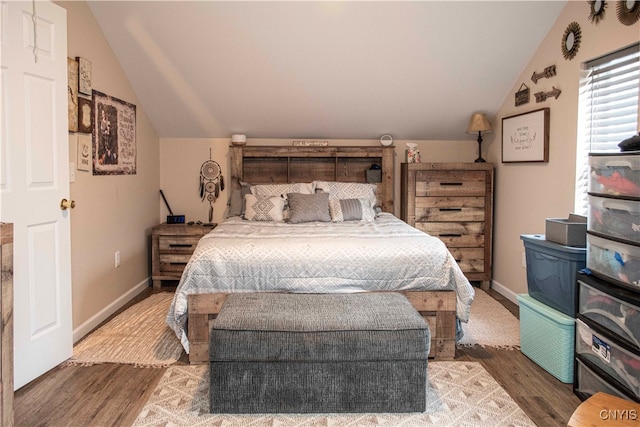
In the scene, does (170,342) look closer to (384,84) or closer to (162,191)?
(162,191)

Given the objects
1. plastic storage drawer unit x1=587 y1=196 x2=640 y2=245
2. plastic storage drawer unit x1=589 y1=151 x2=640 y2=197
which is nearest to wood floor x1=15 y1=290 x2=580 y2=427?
plastic storage drawer unit x1=587 y1=196 x2=640 y2=245

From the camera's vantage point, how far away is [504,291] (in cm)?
441

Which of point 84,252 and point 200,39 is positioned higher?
point 200,39

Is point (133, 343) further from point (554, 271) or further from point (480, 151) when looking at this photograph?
point (480, 151)

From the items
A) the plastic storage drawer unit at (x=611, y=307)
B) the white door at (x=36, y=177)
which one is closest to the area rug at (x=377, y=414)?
the plastic storage drawer unit at (x=611, y=307)

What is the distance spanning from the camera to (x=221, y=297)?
282 cm

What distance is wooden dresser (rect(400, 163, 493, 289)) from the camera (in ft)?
15.1

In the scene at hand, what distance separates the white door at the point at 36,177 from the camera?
2400 mm

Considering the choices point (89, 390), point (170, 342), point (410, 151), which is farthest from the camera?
point (410, 151)

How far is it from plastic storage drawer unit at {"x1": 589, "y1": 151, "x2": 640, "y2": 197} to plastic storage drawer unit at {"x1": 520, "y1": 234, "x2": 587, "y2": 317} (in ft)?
1.32

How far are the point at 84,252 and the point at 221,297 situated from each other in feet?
3.93

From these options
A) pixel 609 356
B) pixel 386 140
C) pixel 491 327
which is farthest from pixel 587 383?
pixel 386 140

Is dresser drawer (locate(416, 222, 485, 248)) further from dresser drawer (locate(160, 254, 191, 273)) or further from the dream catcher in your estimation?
dresser drawer (locate(160, 254, 191, 273))

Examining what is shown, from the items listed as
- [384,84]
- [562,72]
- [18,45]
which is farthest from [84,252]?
[562,72]
